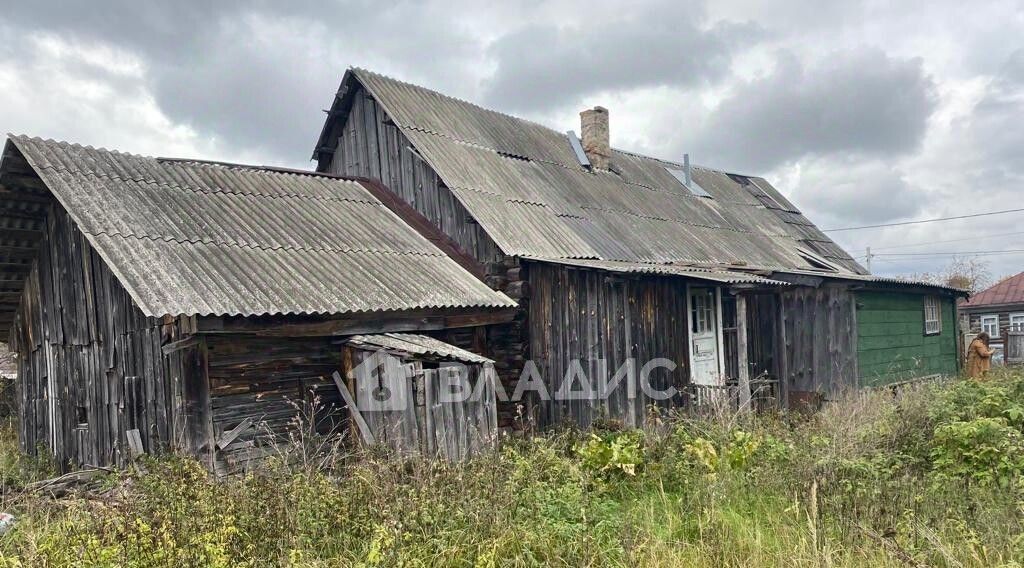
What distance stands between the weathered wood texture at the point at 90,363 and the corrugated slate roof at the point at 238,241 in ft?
2.13

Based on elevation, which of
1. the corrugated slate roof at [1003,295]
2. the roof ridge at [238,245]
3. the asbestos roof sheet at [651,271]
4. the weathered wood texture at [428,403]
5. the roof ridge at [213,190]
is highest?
the roof ridge at [213,190]

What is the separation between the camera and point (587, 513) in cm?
502

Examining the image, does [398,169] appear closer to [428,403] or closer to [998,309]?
[428,403]

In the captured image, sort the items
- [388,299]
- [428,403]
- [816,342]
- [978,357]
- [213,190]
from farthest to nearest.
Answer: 1. [978,357]
2. [816,342]
3. [213,190]
4. [388,299]
5. [428,403]

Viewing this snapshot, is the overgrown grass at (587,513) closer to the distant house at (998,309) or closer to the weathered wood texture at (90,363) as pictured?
the weathered wood texture at (90,363)

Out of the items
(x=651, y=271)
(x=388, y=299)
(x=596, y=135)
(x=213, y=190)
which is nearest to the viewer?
(x=388, y=299)

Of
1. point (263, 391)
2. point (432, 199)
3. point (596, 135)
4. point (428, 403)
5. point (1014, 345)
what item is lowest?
point (1014, 345)

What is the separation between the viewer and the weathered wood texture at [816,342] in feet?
42.5

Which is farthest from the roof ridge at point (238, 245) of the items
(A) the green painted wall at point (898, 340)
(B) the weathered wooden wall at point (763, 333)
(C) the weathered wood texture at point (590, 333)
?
(A) the green painted wall at point (898, 340)

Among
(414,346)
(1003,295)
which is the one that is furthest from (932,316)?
(1003,295)

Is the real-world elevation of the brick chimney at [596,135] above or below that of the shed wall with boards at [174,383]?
above

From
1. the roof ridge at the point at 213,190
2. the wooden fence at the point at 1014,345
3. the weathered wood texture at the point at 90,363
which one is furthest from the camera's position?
the wooden fence at the point at 1014,345

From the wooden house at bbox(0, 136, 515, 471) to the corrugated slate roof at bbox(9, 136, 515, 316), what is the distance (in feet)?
0.10

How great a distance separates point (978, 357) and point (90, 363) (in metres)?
17.4
